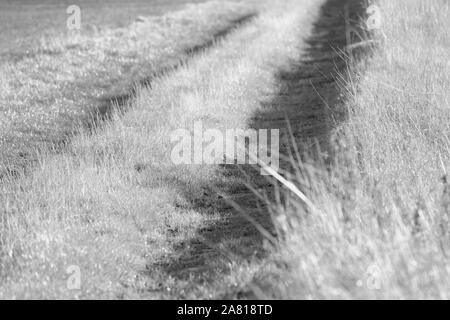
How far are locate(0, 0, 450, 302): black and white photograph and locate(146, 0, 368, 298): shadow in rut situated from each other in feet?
0.10

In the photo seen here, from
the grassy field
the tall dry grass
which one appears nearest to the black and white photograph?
the tall dry grass

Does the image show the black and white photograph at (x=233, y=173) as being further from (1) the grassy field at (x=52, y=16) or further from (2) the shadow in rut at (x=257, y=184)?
(1) the grassy field at (x=52, y=16)

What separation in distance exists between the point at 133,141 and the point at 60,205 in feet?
7.53

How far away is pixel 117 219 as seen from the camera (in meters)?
7.20

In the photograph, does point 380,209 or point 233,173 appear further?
point 233,173

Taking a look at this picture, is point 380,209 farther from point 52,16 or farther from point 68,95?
point 52,16

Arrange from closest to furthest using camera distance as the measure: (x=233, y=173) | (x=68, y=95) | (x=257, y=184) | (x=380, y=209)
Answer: (x=380, y=209) < (x=257, y=184) < (x=233, y=173) < (x=68, y=95)

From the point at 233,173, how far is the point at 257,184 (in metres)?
0.45

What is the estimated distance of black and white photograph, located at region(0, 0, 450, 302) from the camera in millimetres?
5410

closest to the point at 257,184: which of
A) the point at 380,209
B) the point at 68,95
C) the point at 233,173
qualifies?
the point at 233,173

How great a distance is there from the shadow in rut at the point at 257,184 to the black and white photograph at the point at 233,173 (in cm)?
3

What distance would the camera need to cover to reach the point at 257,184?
8.70m

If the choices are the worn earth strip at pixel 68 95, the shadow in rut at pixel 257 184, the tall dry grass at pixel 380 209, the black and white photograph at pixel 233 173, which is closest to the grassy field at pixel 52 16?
the worn earth strip at pixel 68 95
